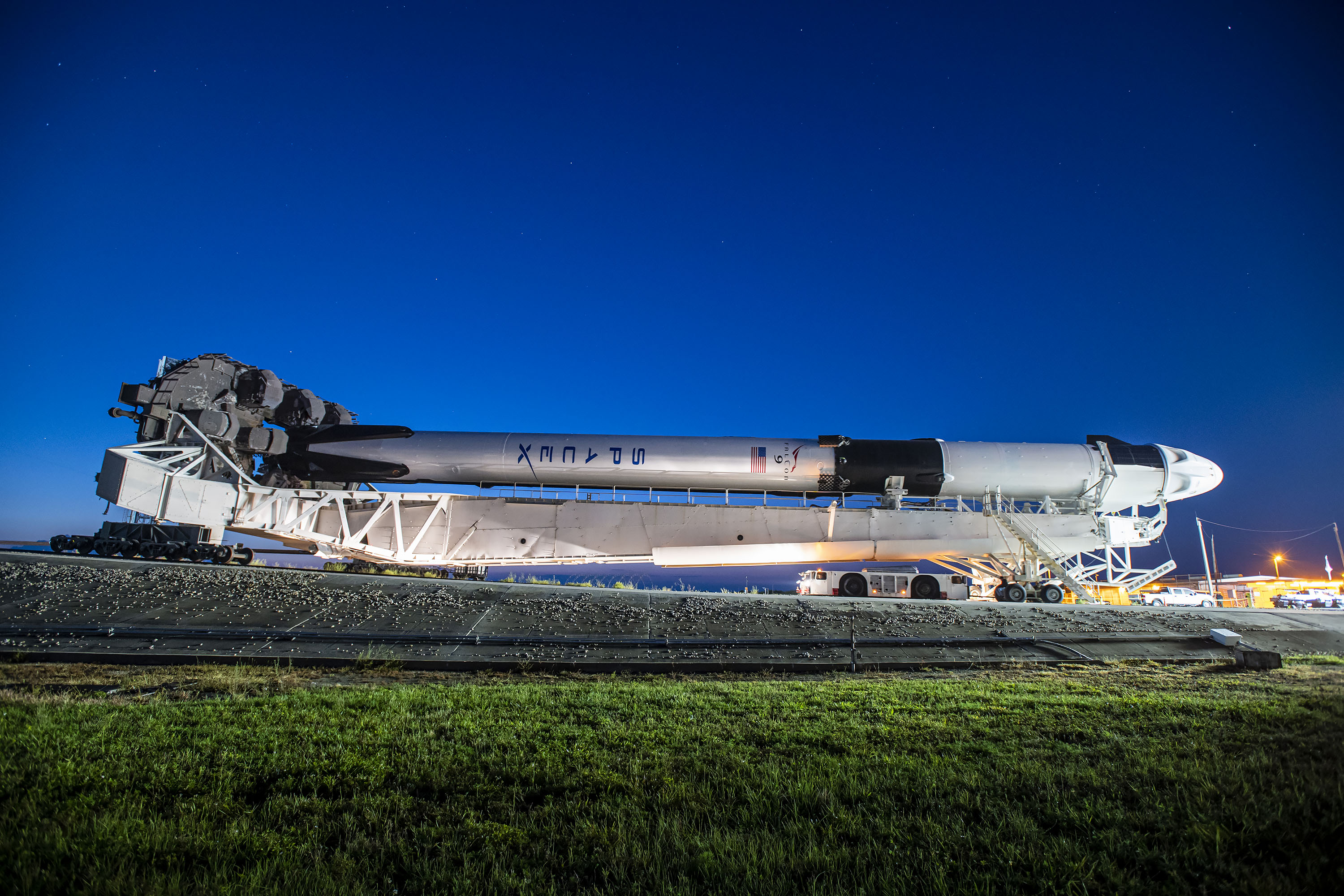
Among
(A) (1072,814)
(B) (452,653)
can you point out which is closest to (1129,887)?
(A) (1072,814)

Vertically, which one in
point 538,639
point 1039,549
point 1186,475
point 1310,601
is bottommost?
point 538,639

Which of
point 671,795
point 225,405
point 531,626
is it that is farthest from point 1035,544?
point 225,405

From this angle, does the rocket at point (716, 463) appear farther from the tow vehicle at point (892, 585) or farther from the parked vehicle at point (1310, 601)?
the parked vehicle at point (1310, 601)

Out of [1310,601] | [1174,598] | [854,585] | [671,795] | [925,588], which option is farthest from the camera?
[1310,601]

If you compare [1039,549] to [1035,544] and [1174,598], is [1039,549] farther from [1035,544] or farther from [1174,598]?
[1174,598]

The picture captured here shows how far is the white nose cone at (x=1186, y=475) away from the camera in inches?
739

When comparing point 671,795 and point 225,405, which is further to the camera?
point 225,405

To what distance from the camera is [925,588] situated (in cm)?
1752

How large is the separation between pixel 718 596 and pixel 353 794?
1068cm

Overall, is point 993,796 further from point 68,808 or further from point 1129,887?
point 68,808

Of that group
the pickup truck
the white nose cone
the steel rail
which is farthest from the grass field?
the pickup truck

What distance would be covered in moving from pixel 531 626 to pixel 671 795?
772 cm

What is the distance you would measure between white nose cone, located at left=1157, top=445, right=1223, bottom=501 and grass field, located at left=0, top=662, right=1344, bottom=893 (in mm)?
15758

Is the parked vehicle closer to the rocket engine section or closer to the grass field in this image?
the grass field
